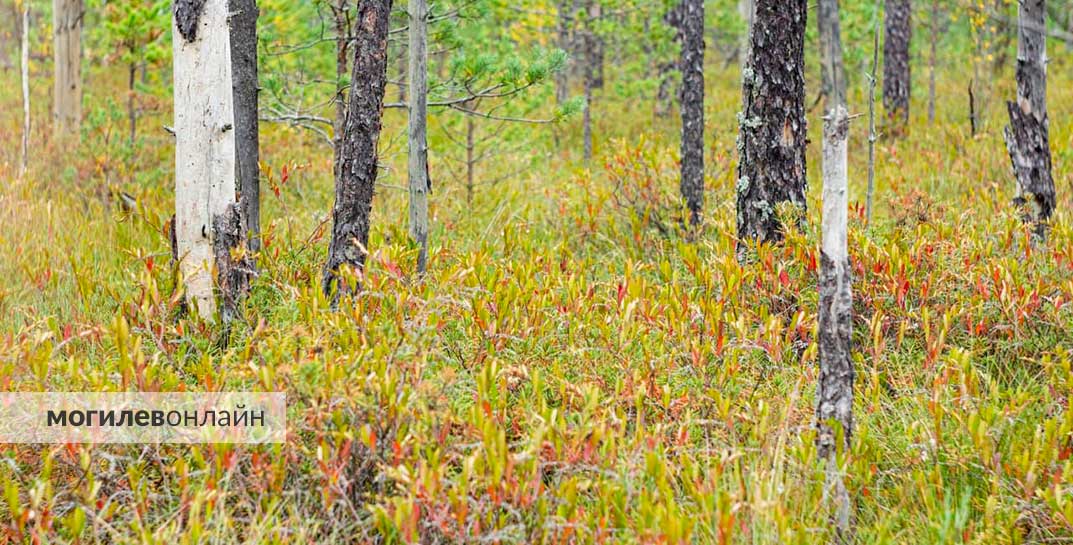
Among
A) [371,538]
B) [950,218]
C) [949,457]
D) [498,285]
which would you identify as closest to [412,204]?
[498,285]

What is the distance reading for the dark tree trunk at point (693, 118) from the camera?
7.94m

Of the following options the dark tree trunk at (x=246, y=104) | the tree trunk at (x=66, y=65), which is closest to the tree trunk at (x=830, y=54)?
the dark tree trunk at (x=246, y=104)

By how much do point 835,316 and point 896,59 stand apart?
1107 centimetres

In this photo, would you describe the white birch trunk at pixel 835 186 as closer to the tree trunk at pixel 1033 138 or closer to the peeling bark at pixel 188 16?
the peeling bark at pixel 188 16

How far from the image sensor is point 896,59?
13.2 metres

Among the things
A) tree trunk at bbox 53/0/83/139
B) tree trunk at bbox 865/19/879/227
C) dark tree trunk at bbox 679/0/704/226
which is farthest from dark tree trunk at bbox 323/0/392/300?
tree trunk at bbox 53/0/83/139

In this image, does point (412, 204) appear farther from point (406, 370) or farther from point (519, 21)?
point (519, 21)

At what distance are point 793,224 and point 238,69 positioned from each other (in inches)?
145

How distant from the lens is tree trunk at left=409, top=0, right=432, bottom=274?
550 cm

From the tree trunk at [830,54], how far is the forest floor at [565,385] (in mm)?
1244

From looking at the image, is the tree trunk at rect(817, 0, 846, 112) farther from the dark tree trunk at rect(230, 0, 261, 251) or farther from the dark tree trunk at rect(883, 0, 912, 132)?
the dark tree trunk at rect(883, 0, 912, 132)

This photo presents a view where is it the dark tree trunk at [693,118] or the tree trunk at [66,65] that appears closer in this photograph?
the dark tree trunk at [693,118]

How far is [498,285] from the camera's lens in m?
4.88

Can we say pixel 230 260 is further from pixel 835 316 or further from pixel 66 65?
pixel 66 65
